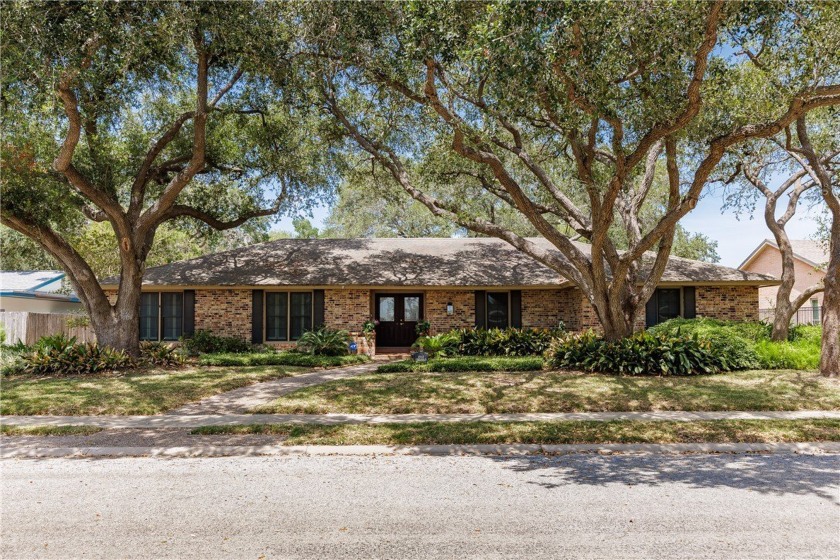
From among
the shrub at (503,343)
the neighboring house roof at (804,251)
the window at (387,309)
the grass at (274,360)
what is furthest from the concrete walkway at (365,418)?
the neighboring house roof at (804,251)

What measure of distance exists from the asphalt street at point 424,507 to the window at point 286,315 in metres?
12.4

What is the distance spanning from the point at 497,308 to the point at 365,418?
11.5 m

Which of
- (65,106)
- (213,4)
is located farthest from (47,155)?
(213,4)

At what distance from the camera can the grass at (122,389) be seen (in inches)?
379

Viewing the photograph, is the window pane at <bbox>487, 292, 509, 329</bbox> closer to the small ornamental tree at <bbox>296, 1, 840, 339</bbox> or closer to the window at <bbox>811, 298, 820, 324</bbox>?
the small ornamental tree at <bbox>296, 1, 840, 339</bbox>

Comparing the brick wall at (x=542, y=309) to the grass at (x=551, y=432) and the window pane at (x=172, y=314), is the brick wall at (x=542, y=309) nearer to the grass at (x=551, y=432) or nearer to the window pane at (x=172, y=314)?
the grass at (x=551, y=432)

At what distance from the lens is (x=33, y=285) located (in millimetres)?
24969

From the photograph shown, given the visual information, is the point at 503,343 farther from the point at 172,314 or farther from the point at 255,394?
the point at 172,314

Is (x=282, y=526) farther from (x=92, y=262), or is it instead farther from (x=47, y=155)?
(x=92, y=262)

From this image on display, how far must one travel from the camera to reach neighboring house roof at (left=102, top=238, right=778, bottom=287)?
18609 mm

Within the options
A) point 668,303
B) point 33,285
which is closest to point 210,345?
point 33,285

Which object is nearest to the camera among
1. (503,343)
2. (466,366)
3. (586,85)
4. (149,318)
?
(586,85)

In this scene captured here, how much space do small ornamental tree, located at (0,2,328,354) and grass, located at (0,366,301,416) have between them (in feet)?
9.01

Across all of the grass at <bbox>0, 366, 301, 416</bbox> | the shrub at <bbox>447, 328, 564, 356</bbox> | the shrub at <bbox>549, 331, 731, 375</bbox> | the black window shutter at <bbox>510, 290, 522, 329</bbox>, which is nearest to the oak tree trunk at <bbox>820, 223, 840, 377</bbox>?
the shrub at <bbox>549, 331, 731, 375</bbox>
